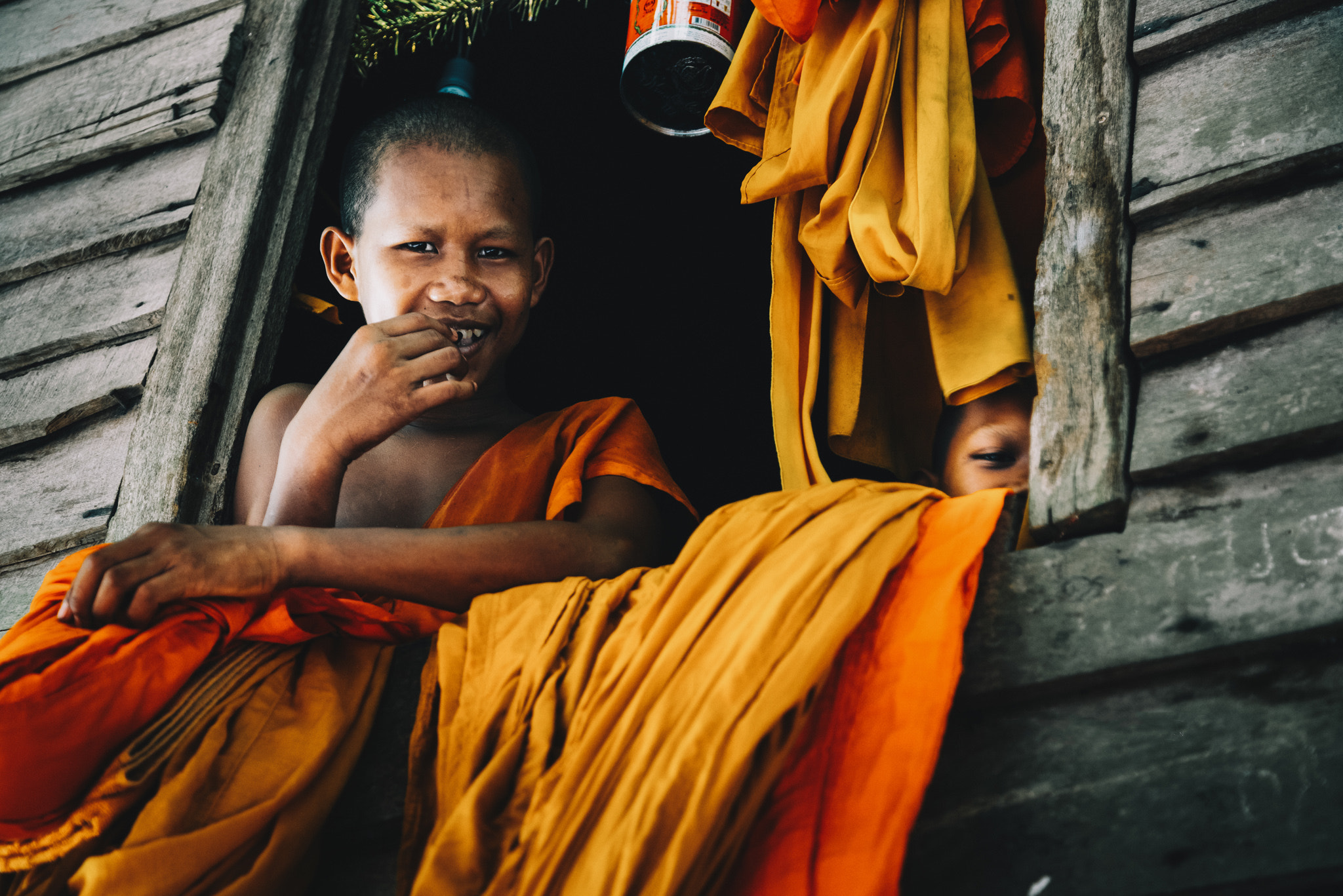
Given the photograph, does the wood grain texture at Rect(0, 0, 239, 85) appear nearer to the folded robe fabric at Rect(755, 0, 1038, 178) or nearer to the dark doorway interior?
the dark doorway interior

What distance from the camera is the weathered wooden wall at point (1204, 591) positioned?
0.95m

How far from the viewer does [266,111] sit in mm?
2203

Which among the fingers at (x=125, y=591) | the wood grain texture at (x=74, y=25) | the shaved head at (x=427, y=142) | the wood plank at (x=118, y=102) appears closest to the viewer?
the fingers at (x=125, y=591)

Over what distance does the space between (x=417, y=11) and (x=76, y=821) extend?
201cm

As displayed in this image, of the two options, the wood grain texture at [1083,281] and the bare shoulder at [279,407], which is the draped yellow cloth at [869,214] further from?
the bare shoulder at [279,407]

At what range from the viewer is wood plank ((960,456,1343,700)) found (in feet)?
3.42

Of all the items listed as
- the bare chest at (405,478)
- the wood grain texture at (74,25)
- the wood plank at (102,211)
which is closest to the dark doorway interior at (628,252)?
the wood grain texture at (74,25)

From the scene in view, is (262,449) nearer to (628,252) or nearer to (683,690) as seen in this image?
(683,690)

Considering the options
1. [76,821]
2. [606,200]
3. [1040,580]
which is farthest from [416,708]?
[606,200]

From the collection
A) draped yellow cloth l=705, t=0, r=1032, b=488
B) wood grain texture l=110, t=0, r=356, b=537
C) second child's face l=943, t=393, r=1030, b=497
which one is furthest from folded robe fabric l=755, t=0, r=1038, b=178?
wood grain texture l=110, t=0, r=356, b=537

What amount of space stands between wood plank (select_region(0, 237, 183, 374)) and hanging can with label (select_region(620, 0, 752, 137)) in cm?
97

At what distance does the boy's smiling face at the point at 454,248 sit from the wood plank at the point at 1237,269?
1.03 metres

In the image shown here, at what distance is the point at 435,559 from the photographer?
4.76ft

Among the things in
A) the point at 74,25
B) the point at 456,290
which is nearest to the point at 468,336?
the point at 456,290
